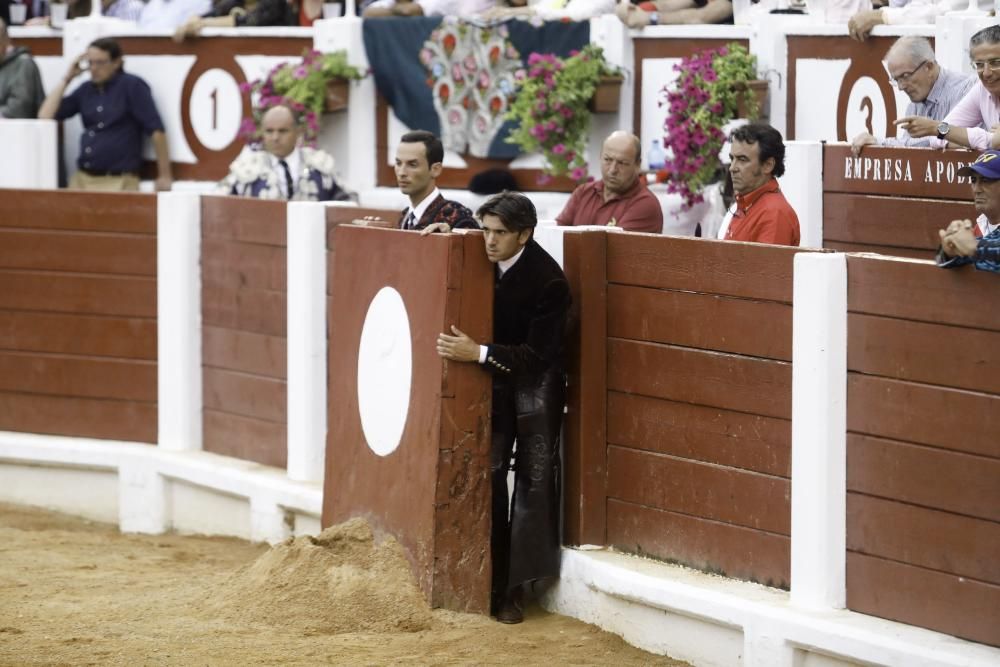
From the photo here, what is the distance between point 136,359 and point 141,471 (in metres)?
0.54

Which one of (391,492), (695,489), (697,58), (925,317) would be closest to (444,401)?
(391,492)

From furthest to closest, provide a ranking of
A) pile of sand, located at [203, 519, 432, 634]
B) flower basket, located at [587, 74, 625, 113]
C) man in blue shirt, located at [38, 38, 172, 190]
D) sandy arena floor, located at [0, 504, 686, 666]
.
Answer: man in blue shirt, located at [38, 38, 172, 190] < flower basket, located at [587, 74, 625, 113] < pile of sand, located at [203, 519, 432, 634] < sandy arena floor, located at [0, 504, 686, 666]

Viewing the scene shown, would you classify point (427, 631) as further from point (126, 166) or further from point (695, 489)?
point (126, 166)

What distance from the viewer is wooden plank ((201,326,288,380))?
8172 millimetres

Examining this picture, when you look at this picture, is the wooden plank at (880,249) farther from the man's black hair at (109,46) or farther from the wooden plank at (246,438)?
the man's black hair at (109,46)

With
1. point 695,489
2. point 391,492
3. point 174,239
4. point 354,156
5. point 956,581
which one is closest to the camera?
point 956,581

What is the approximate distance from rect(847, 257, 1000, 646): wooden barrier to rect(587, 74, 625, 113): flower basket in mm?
4434

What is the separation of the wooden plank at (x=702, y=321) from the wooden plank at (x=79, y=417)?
3384mm

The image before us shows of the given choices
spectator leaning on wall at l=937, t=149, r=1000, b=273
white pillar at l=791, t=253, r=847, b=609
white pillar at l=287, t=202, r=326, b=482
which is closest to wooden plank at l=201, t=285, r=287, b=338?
white pillar at l=287, t=202, r=326, b=482

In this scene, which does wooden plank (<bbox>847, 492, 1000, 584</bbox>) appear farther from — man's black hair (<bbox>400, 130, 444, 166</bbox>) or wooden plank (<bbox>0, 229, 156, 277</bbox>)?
wooden plank (<bbox>0, 229, 156, 277</bbox>)

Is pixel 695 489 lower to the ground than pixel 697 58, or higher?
lower

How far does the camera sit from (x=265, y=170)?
889 cm

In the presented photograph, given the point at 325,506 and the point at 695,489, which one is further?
the point at 325,506

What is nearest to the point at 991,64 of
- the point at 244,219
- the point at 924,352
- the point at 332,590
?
the point at 924,352
